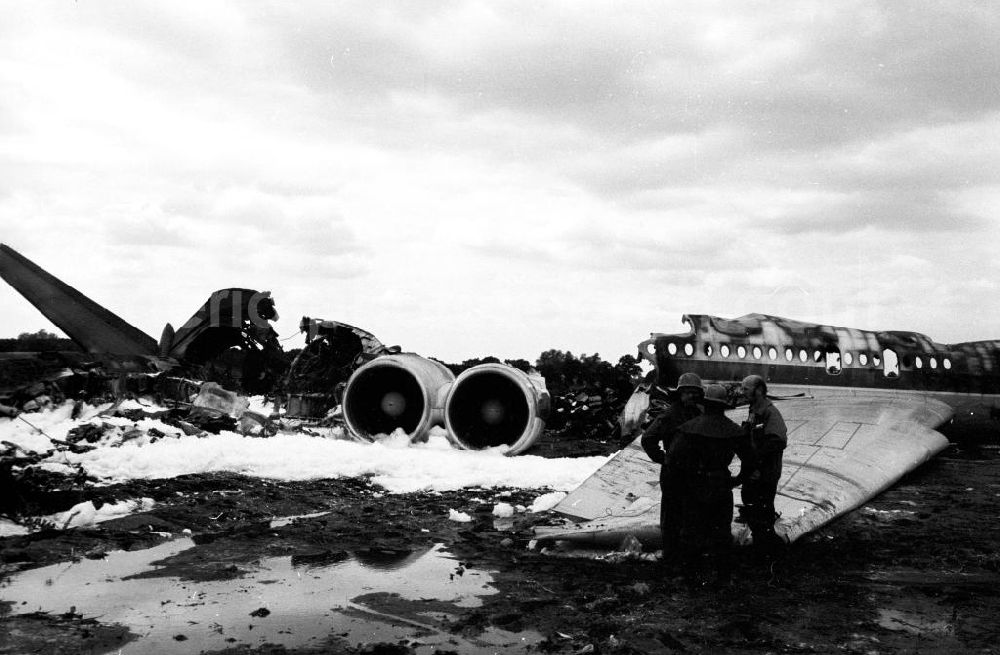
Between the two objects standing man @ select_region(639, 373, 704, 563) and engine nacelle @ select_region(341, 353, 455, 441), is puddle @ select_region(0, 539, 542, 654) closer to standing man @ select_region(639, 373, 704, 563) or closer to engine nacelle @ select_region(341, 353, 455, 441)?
standing man @ select_region(639, 373, 704, 563)

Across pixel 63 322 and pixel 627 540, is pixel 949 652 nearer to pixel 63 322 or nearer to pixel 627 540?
pixel 627 540

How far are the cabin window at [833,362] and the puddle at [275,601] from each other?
15069mm

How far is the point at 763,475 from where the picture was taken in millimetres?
7191

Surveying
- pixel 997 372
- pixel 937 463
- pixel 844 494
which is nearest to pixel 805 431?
pixel 844 494

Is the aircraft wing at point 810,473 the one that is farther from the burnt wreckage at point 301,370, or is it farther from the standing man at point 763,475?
the burnt wreckage at point 301,370

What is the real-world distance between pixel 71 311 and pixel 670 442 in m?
18.4

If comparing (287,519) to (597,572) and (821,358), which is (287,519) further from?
(821,358)

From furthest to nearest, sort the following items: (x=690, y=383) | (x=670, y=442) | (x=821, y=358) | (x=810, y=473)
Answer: (x=821, y=358), (x=810, y=473), (x=690, y=383), (x=670, y=442)

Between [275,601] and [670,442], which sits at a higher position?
[670,442]

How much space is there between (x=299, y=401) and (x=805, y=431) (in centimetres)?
1314

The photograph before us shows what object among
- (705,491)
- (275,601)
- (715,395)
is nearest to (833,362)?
(715,395)

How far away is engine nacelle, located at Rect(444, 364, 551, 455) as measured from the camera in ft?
54.1

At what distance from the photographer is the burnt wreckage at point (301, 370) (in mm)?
17078

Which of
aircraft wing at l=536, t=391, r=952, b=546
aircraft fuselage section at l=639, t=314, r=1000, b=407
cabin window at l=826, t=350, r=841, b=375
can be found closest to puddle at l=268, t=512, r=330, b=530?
aircraft wing at l=536, t=391, r=952, b=546
